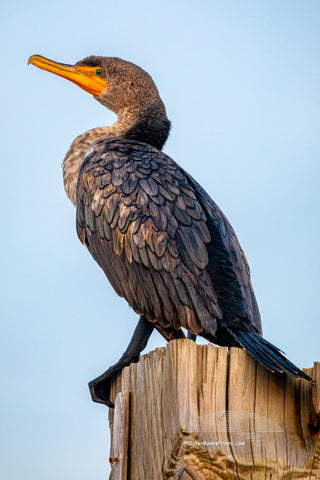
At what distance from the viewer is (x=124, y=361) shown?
418 centimetres

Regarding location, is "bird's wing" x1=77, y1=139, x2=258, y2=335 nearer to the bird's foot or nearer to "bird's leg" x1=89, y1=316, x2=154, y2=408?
"bird's leg" x1=89, y1=316, x2=154, y2=408

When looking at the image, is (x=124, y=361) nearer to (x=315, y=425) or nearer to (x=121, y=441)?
(x=121, y=441)

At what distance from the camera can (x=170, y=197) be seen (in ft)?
13.9

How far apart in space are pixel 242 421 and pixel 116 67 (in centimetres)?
421

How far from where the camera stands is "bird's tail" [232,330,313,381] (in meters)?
2.58

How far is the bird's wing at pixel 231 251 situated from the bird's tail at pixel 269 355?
534mm

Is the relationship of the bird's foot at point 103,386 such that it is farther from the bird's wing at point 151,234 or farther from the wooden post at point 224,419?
the wooden post at point 224,419

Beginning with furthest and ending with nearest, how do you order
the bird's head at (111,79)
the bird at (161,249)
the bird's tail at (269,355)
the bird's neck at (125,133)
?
1. the bird's head at (111,79)
2. the bird's neck at (125,133)
3. the bird at (161,249)
4. the bird's tail at (269,355)

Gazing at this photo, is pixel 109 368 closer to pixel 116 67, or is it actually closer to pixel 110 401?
pixel 110 401

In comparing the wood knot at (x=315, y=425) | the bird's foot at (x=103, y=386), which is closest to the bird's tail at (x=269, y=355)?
the wood knot at (x=315, y=425)

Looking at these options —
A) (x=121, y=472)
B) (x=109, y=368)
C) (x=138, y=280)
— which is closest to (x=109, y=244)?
(x=138, y=280)

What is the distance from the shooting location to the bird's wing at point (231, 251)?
389 centimetres

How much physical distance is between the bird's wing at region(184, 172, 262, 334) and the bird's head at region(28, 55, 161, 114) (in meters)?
1.50

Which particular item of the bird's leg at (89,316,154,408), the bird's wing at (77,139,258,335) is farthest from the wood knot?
the bird's leg at (89,316,154,408)
